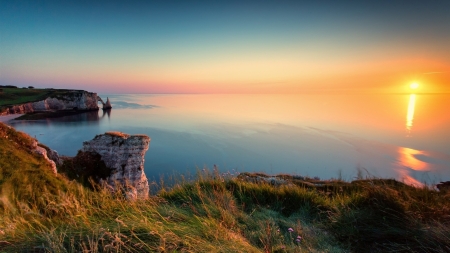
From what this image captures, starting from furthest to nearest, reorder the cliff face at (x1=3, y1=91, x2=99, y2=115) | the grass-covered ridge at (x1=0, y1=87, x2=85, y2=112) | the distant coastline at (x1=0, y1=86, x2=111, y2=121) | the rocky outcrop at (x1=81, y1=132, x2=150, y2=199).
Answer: the cliff face at (x1=3, y1=91, x2=99, y2=115)
the distant coastline at (x1=0, y1=86, x2=111, y2=121)
the grass-covered ridge at (x1=0, y1=87, x2=85, y2=112)
the rocky outcrop at (x1=81, y1=132, x2=150, y2=199)

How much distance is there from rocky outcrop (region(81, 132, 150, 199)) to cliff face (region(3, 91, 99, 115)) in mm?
119766

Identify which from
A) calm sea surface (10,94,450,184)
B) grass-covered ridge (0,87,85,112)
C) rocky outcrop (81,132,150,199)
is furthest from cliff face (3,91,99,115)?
rocky outcrop (81,132,150,199)

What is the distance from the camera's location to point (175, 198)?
19.7 ft

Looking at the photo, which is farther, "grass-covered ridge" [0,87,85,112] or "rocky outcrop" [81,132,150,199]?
"grass-covered ridge" [0,87,85,112]

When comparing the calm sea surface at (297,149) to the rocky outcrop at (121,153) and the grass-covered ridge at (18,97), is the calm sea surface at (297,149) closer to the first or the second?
the rocky outcrop at (121,153)

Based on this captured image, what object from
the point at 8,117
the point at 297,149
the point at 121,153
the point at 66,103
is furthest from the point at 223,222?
the point at 66,103

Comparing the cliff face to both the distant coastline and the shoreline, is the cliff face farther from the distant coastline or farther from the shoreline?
the shoreline

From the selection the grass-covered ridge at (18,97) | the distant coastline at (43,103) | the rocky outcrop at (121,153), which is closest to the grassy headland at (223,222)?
the rocky outcrop at (121,153)

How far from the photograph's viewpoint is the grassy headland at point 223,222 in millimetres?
2932

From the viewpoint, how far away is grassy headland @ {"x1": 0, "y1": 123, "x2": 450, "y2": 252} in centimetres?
293

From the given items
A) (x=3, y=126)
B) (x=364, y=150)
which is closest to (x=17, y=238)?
(x=3, y=126)

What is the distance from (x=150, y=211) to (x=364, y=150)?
219ft

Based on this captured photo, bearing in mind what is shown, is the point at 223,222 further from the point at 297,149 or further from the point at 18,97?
the point at 18,97

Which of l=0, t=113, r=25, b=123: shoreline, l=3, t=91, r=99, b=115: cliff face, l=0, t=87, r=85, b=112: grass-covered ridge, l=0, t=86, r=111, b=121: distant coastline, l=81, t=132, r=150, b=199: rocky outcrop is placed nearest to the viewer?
l=81, t=132, r=150, b=199: rocky outcrop
